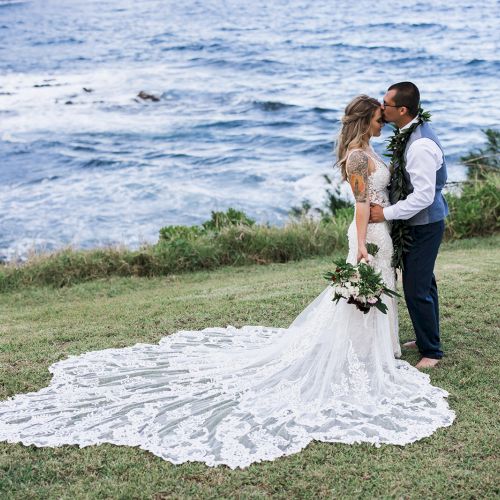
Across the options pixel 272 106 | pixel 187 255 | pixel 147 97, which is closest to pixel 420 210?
pixel 187 255

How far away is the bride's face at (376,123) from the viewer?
5.34 m

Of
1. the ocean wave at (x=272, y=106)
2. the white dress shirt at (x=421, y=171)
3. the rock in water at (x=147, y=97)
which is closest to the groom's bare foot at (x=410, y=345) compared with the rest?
the white dress shirt at (x=421, y=171)

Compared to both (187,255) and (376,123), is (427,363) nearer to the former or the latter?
(376,123)

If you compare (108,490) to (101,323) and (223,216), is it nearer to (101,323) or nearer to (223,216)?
(101,323)

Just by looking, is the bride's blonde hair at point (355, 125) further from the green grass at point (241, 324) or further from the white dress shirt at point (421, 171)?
the green grass at point (241, 324)

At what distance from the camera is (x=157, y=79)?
1487 inches

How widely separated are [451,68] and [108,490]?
36.5m

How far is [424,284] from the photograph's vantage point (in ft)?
18.6

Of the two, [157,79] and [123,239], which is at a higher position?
[157,79]

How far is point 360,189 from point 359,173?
0.12 metres

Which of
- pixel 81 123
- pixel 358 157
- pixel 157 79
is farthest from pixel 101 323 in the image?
pixel 157 79

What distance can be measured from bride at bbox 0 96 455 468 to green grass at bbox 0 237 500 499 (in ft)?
0.44

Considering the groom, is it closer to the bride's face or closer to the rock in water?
the bride's face

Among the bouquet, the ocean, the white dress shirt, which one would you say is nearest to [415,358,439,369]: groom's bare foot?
the bouquet
